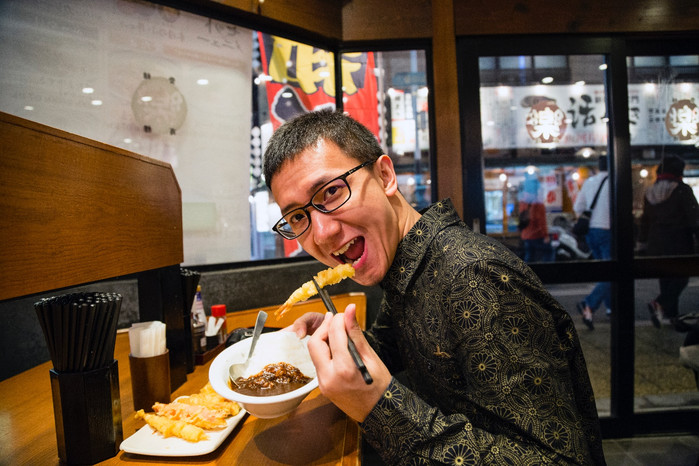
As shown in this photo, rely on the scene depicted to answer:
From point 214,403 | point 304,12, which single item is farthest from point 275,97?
point 214,403

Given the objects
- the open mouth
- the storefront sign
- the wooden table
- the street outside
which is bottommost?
the street outside

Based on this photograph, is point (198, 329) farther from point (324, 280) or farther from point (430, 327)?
point (430, 327)

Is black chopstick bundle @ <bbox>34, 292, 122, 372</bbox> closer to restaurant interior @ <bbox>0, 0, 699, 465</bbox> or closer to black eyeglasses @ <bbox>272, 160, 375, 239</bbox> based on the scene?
black eyeglasses @ <bbox>272, 160, 375, 239</bbox>

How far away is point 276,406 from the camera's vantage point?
1.08m

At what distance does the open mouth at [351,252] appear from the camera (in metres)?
1.38

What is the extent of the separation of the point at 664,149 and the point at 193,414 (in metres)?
4.49

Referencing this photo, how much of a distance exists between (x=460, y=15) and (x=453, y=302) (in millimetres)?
3312

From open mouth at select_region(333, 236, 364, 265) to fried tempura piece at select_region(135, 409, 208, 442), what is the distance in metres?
0.73

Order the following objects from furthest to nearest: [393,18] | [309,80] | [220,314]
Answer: [309,80] → [393,18] → [220,314]

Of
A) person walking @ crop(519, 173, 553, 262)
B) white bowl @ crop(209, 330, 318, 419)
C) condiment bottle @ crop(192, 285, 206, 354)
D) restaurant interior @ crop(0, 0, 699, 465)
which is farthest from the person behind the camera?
person walking @ crop(519, 173, 553, 262)

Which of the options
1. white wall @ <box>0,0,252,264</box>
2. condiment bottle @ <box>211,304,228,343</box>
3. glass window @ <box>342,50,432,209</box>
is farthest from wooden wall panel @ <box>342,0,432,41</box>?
condiment bottle @ <box>211,304,228,343</box>

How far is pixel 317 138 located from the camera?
1.34 m

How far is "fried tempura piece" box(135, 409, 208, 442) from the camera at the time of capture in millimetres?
1167

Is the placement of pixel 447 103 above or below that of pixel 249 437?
above
